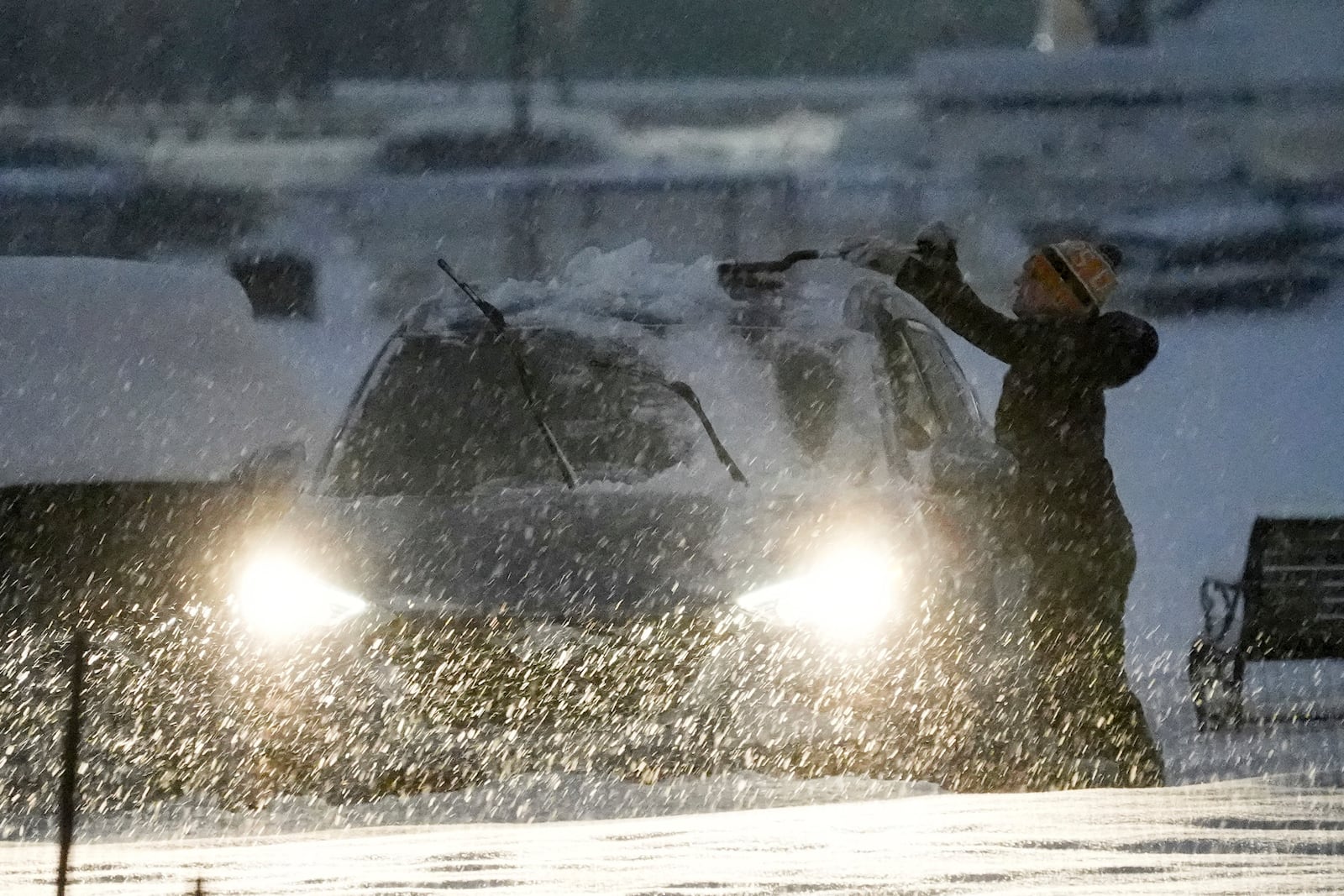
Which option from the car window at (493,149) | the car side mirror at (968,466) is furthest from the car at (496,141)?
the car side mirror at (968,466)

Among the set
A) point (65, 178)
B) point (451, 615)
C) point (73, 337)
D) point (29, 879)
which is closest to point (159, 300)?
point (73, 337)

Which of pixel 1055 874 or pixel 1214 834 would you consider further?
pixel 1214 834

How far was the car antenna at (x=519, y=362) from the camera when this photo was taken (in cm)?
375

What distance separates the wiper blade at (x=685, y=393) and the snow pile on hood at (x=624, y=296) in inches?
4.5

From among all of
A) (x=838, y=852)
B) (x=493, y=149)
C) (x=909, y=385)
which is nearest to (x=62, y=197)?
(x=493, y=149)

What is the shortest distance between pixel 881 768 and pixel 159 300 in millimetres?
3039

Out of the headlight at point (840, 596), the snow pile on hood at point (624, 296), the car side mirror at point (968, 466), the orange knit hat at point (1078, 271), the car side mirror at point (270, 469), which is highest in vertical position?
the orange knit hat at point (1078, 271)

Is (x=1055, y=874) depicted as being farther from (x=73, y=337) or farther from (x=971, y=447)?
(x=73, y=337)

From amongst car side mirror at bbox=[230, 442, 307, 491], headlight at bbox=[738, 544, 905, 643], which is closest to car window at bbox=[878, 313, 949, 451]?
headlight at bbox=[738, 544, 905, 643]

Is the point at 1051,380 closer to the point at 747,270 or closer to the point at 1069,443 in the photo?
the point at 1069,443

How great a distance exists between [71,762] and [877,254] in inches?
153

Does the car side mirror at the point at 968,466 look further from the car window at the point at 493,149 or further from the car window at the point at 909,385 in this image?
the car window at the point at 493,149

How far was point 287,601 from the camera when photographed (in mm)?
3225

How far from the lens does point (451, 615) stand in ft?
10.1
